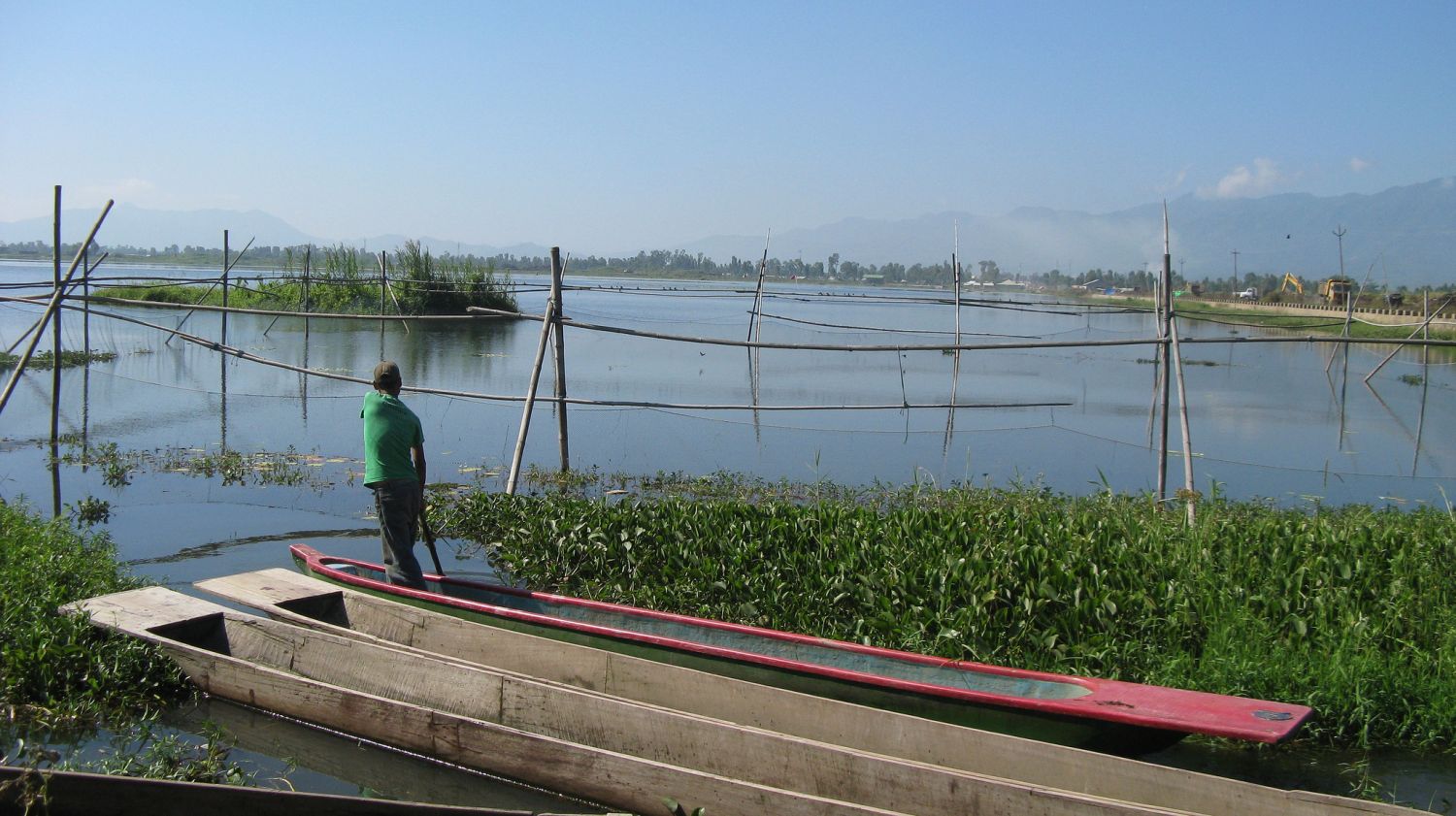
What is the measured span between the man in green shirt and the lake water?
1.50 m

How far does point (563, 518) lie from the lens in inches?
276

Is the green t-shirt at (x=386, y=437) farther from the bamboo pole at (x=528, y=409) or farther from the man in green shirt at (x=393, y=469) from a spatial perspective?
the bamboo pole at (x=528, y=409)

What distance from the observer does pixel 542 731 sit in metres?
4.34

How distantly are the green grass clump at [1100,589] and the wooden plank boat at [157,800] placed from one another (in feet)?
8.88

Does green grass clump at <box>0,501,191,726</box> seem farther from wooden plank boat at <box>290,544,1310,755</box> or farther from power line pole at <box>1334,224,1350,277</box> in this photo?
power line pole at <box>1334,224,1350,277</box>

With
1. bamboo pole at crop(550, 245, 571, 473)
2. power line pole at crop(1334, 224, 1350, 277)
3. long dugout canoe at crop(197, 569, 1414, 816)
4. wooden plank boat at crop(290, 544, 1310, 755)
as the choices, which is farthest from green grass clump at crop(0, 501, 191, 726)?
power line pole at crop(1334, 224, 1350, 277)

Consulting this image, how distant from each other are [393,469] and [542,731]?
208 centimetres

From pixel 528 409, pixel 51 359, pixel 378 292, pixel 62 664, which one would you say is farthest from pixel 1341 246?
pixel 62 664

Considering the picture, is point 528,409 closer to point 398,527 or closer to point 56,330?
point 398,527

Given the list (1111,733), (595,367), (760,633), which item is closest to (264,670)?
(760,633)

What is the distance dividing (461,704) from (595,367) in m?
16.7

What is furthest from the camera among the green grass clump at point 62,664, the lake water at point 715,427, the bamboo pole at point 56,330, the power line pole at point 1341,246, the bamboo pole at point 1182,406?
the power line pole at point 1341,246

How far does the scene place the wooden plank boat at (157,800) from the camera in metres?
3.29

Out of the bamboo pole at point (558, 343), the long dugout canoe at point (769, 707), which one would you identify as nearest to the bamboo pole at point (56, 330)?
the bamboo pole at point (558, 343)
